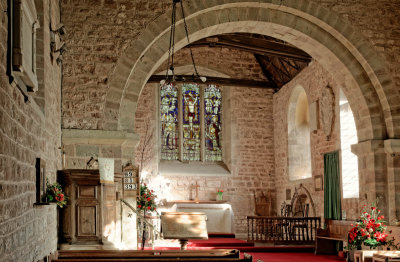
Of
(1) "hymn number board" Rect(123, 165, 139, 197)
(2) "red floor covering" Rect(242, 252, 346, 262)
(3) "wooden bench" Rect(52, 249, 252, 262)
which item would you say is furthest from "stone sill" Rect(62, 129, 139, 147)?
(2) "red floor covering" Rect(242, 252, 346, 262)

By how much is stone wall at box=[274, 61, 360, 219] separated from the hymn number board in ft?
12.5

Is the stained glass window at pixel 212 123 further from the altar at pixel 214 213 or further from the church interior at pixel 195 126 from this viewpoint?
the altar at pixel 214 213

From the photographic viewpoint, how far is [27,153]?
16.1 feet

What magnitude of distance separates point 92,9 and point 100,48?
64 cm

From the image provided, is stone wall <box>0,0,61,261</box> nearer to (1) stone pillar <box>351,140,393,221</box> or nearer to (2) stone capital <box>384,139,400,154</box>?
(1) stone pillar <box>351,140,393,221</box>

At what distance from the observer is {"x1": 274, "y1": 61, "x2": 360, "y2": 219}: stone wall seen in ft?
40.0

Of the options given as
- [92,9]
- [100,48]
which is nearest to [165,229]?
[100,48]

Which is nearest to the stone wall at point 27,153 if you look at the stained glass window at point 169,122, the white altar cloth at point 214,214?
the white altar cloth at point 214,214

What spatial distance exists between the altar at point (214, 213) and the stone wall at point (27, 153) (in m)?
7.38

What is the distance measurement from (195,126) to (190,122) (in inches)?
7.2

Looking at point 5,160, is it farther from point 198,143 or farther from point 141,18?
point 198,143

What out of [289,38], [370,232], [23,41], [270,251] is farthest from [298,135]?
[23,41]

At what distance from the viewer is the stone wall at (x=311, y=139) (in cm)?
1220

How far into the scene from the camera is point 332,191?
1218 centimetres
